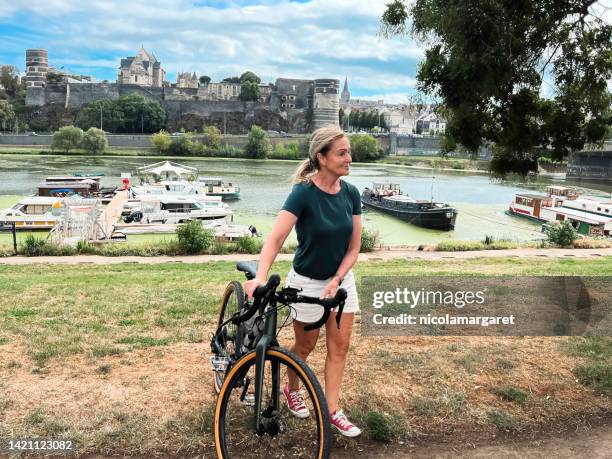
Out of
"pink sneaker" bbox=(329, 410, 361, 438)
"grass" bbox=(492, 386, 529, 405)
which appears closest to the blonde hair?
"pink sneaker" bbox=(329, 410, 361, 438)

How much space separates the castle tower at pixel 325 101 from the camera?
3708 inches

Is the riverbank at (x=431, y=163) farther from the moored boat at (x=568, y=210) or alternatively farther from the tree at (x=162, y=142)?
the tree at (x=162, y=142)

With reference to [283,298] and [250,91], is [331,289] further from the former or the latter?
[250,91]

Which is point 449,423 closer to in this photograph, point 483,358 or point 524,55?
point 483,358

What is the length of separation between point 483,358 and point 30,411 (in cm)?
267

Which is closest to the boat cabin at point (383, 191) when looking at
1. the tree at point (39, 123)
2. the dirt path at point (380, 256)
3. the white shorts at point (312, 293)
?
the dirt path at point (380, 256)

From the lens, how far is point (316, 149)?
8.73 ft

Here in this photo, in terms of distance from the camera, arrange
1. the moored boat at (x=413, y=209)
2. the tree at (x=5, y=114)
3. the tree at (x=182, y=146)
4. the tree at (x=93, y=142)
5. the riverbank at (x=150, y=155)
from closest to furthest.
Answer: the moored boat at (x=413, y=209) → the riverbank at (x=150, y=155) → the tree at (x=93, y=142) → the tree at (x=182, y=146) → the tree at (x=5, y=114)

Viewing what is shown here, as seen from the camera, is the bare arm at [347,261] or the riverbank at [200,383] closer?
the bare arm at [347,261]

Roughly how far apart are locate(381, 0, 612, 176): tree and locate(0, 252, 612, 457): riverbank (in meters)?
1.65

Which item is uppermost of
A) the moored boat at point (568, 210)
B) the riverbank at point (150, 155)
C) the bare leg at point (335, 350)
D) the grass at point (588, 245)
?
the bare leg at point (335, 350)

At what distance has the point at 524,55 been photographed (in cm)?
450

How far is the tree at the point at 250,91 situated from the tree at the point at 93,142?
38988mm

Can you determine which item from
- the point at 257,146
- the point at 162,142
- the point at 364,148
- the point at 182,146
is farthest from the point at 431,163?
the point at 162,142
